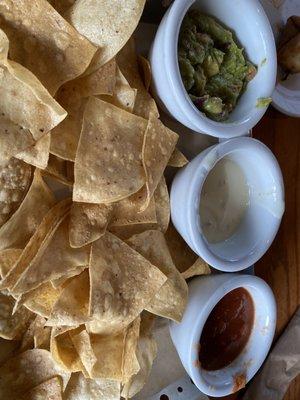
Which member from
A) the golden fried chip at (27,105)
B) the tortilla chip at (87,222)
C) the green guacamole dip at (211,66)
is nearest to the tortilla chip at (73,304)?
the tortilla chip at (87,222)

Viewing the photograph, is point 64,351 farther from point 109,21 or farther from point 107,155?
point 109,21

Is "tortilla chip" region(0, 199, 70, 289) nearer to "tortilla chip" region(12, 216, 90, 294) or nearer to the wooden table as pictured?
"tortilla chip" region(12, 216, 90, 294)

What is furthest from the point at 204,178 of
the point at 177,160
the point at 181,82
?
the point at 181,82

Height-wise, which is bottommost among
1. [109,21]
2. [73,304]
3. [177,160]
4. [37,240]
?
[73,304]

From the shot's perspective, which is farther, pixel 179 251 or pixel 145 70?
pixel 179 251

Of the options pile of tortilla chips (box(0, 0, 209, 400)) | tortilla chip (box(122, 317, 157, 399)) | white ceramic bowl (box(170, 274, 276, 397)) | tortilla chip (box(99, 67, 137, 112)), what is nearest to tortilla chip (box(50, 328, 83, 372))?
pile of tortilla chips (box(0, 0, 209, 400))

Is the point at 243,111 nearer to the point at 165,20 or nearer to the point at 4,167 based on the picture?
the point at 165,20
